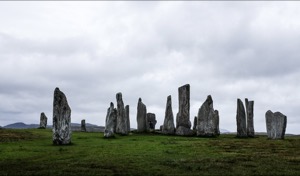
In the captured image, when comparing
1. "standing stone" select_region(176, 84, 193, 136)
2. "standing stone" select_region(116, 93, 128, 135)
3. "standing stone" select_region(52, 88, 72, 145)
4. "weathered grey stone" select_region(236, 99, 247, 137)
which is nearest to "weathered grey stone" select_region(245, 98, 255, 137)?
"weathered grey stone" select_region(236, 99, 247, 137)

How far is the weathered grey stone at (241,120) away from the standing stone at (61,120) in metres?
25.2

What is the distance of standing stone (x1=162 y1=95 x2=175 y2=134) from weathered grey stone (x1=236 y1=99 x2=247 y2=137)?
9.11m

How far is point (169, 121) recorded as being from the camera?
5181 centimetres

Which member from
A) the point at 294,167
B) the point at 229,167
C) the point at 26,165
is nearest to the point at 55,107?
the point at 26,165

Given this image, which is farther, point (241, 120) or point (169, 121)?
point (169, 121)

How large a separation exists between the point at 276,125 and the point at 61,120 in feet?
84.1

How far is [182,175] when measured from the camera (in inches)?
634

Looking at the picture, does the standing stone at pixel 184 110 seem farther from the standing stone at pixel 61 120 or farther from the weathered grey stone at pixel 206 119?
the standing stone at pixel 61 120

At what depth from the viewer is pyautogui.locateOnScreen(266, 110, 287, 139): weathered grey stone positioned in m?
42.9

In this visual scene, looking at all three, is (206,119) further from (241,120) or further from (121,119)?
(121,119)

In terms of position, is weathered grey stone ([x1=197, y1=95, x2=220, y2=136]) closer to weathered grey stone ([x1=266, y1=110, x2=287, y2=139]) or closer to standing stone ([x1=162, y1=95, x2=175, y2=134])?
standing stone ([x1=162, y1=95, x2=175, y2=134])

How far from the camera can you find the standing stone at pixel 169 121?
51344mm

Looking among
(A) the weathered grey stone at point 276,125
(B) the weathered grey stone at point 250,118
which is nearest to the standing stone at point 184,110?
(B) the weathered grey stone at point 250,118

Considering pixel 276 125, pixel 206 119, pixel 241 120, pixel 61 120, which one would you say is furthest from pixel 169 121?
pixel 61 120
